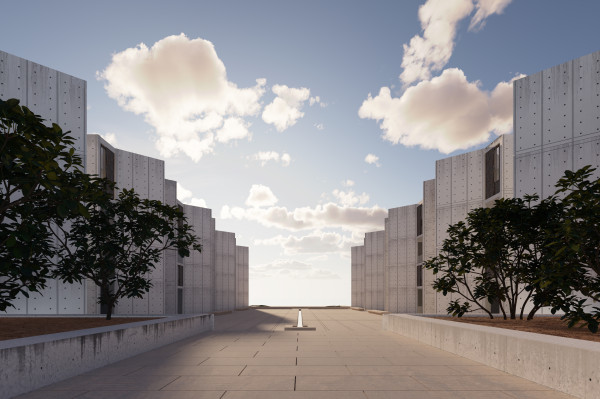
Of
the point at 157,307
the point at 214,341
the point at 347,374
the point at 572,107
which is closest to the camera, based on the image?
the point at 347,374

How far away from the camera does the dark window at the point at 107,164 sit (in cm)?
2438

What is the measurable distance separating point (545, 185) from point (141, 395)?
1743 centimetres

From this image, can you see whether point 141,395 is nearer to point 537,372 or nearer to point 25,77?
point 537,372

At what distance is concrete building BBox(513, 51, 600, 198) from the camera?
16.9 m

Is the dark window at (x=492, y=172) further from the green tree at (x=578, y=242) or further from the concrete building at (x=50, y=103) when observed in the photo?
the concrete building at (x=50, y=103)

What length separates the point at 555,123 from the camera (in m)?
17.9

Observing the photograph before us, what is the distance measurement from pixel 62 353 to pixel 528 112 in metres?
19.3

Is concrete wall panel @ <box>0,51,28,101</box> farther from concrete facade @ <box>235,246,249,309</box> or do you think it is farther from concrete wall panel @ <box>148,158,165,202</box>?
concrete facade @ <box>235,246,249,309</box>

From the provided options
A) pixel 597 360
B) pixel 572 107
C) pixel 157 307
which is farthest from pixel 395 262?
pixel 597 360

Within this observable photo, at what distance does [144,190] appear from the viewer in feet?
90.2

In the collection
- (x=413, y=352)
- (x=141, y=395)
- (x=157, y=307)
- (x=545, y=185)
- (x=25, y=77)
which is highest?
(x=25, y=77)

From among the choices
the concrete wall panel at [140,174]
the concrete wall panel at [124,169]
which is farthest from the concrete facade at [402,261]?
the concrete wall panel at [124,169]

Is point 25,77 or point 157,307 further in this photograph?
point 157,307

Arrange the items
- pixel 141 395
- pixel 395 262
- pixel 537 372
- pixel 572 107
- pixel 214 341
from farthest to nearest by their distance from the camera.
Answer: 1. pixel 395 262
2. pixel 572 107
3. pixel 214 341
4. pixel 537 372
5. pixel 141 395
